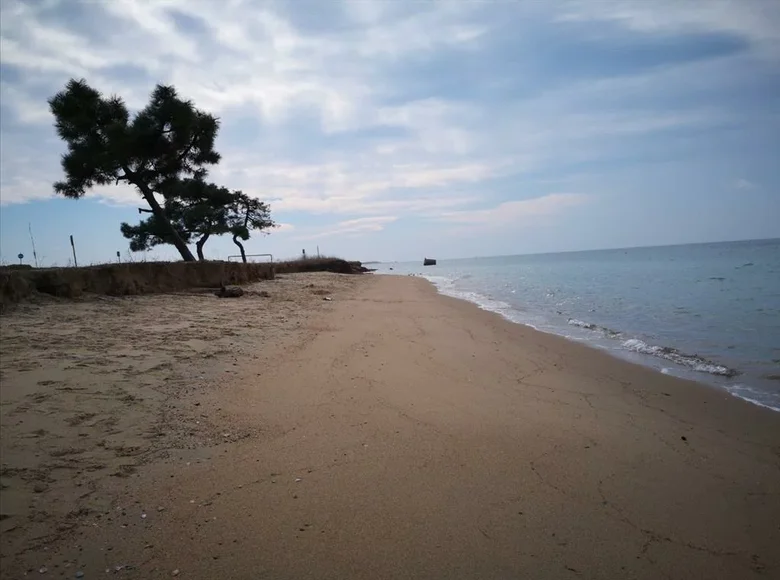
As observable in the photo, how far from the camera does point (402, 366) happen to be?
6188 mm

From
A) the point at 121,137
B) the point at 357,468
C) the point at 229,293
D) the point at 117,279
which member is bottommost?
the point at 357,468

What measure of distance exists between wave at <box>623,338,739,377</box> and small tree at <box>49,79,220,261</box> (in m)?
15.1

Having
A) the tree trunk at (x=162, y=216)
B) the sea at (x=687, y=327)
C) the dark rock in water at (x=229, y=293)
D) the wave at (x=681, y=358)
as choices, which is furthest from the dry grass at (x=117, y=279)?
the wave at (x=681, y=358)

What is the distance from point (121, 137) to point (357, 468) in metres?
17.2

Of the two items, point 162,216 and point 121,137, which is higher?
point 121,137

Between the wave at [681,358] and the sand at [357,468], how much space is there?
3.10 ft

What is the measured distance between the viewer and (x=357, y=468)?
3.23m

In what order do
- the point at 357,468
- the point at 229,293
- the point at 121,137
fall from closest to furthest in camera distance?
the point at 357,468, the point at 229,293, the point at 121,137

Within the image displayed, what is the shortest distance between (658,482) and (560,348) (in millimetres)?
5170

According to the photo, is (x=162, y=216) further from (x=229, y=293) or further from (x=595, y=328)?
(x=595, y=328)

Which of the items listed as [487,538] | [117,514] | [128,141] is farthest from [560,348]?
[128,141]

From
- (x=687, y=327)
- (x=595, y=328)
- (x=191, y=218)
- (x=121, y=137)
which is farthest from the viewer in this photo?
(x=191, y=218)

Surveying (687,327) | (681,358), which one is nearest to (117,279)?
(681,358)

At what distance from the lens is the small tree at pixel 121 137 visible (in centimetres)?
1605
